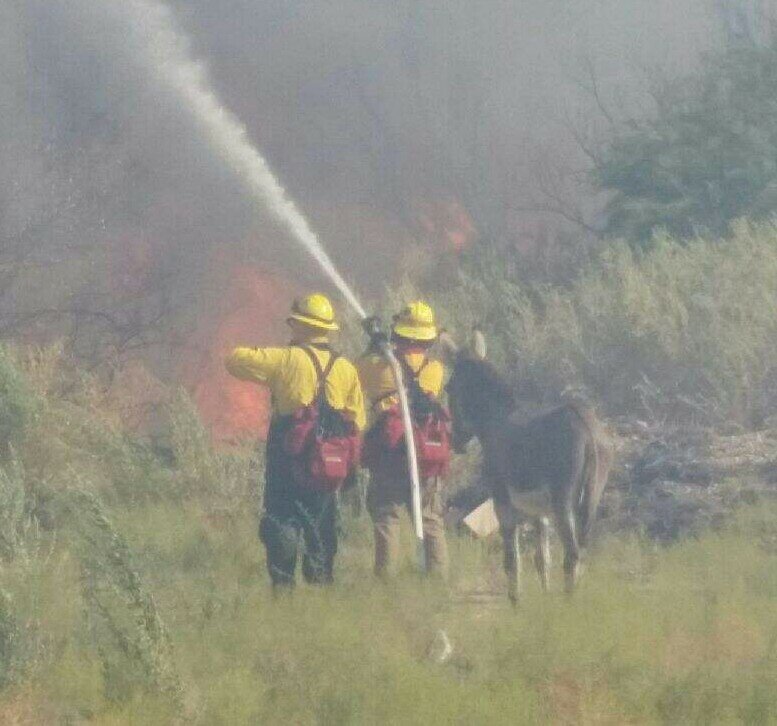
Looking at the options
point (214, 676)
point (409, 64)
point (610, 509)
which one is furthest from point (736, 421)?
point (409, 64)

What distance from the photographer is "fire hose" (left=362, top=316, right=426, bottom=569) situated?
10055mm

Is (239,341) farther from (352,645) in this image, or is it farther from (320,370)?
(352,645)

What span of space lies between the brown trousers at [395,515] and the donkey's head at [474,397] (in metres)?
0.47

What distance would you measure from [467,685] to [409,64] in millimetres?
20309

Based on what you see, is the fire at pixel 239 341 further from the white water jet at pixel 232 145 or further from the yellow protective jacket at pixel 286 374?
the yellow protective jacket at pixel 286 374

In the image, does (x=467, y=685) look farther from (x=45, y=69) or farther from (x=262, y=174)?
(x=45, y=69)

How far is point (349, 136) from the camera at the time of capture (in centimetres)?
2467

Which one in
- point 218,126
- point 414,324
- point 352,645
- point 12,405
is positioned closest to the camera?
point 352,645

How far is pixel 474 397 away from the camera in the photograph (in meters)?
10.8

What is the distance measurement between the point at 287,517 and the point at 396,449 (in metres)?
0.91

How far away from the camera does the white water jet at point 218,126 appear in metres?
11.4

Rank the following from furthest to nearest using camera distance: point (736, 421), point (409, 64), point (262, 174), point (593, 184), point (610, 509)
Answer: point (409, 64), point (593, 184), point (736, 421), point (610, 509), point (262, 174)

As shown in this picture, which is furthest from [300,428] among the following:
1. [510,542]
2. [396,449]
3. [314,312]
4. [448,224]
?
[448,224]

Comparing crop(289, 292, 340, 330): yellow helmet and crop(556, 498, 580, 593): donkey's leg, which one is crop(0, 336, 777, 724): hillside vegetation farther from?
crop(289, 292, 340, 330): yellow helmet
